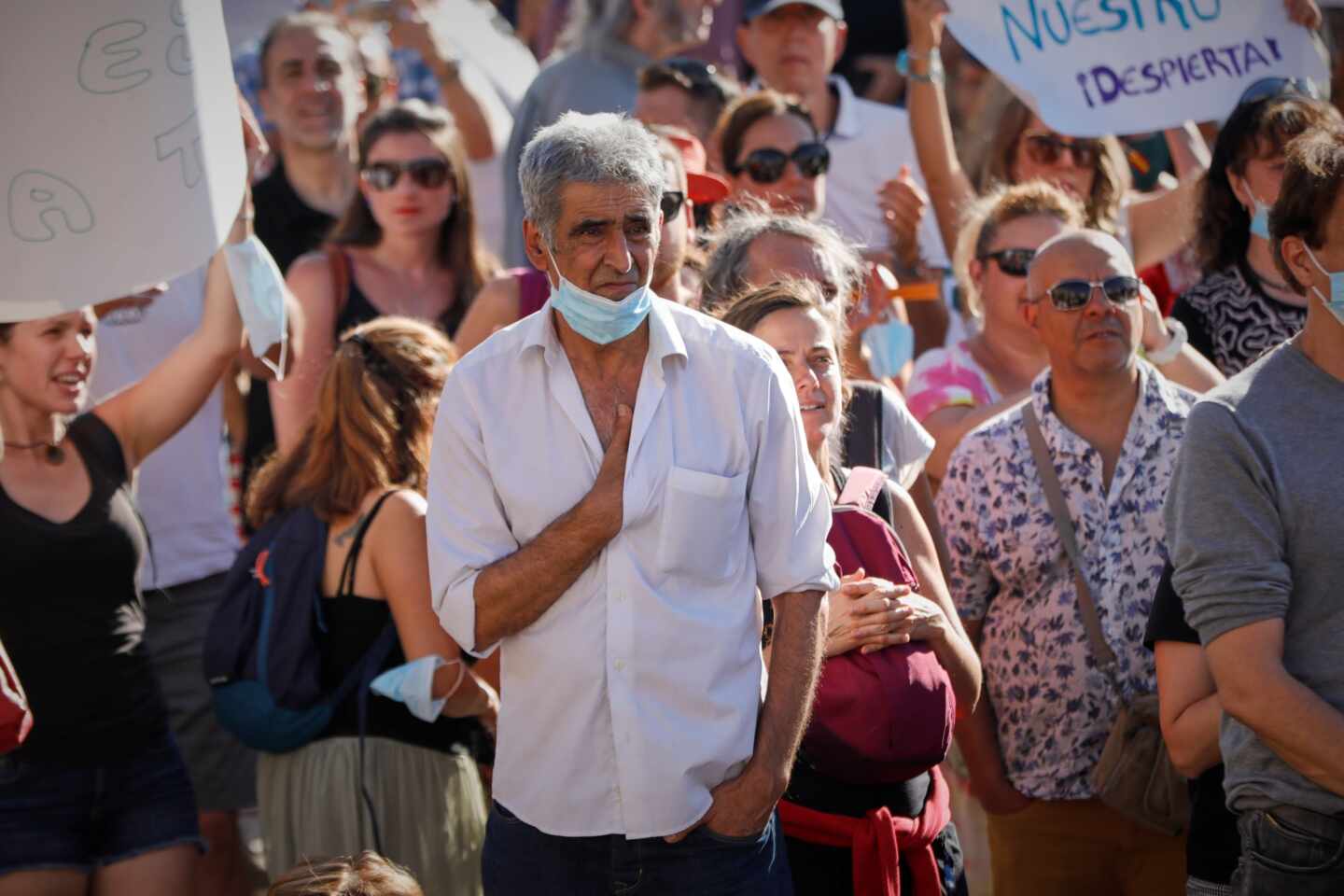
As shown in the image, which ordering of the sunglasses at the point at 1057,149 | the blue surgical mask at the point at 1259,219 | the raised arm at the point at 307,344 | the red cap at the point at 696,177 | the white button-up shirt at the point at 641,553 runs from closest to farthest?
the white button-up shirt at the point at 641,553, the blue surgical mask at the point at 1259,219, the red cap at the point at 696,177, the raised arm at the point at 307,344, the sunglasses at the point at 1057,149

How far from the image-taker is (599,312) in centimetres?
291

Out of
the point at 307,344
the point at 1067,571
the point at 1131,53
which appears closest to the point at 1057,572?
the point at 1067,571

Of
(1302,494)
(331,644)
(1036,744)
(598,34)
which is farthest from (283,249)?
(1302,494)

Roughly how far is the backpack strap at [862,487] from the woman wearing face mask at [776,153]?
6.52 ft

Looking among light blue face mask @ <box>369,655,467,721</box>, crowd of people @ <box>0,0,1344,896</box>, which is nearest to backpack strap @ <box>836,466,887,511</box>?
crowd of people @ <box>0,0,1344,896</box>

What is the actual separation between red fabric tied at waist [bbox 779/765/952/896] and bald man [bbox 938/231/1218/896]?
77 cm

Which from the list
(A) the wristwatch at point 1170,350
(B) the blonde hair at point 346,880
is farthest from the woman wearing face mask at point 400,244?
(B) the blonde hair at point 346,880

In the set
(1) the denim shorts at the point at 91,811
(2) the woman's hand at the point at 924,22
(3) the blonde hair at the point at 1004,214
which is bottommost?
(1) the denim shorts at the point at 91,811

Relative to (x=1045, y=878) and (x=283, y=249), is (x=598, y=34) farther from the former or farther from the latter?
(x=1045, y=878)

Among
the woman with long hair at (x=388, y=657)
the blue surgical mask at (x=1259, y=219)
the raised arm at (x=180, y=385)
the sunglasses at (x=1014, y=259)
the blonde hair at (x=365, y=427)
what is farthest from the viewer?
the sunglasses at (x=1014, y=259)

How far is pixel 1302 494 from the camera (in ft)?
9.77

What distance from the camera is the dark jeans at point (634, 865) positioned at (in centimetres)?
288

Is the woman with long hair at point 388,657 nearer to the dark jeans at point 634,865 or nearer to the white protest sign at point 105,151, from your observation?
the white protest sign at point 105,151

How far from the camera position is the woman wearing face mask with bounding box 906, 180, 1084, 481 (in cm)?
492
